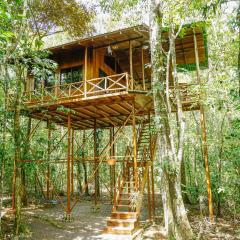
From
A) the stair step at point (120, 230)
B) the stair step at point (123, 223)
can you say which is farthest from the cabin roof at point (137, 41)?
the stair step at point (120, 230)

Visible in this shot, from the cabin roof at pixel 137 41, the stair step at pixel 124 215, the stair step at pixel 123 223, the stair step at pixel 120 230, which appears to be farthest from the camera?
the cabin roof at pixel 137 41

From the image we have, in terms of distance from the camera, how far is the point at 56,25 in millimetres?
14133

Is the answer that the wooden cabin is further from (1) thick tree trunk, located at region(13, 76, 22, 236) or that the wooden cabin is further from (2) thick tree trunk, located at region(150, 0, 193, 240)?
(2) thick tree trunk, located at region(150, 0, 193, 240)

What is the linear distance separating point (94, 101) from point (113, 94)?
1184mm

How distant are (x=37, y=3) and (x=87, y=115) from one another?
6189 mm

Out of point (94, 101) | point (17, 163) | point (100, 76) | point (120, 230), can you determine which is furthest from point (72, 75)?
point (120, 230)

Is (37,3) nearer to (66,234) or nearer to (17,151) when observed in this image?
(17,151)

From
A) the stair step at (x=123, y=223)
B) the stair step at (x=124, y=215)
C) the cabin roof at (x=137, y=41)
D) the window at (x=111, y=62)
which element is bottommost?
the stair step at (x=123, y=223)

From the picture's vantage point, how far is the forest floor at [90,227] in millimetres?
8713

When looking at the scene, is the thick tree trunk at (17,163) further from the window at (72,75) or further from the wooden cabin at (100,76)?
the window at (72,75)

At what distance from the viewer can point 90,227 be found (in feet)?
32.9

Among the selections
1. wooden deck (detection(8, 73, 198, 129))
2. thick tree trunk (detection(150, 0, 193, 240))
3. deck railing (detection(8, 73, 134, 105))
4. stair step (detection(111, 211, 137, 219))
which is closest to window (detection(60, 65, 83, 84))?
deck railing (detection(8, 73, 134, 105))

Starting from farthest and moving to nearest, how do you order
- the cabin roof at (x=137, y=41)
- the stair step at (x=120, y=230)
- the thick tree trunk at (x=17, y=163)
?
the cabin roof at (x=137, y=41), the stair step at (x=120, y=230), the thick tree trunk at (x=17, y=163)

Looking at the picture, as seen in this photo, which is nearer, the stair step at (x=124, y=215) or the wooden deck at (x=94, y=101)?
the stair step at (x=124, y=215)
